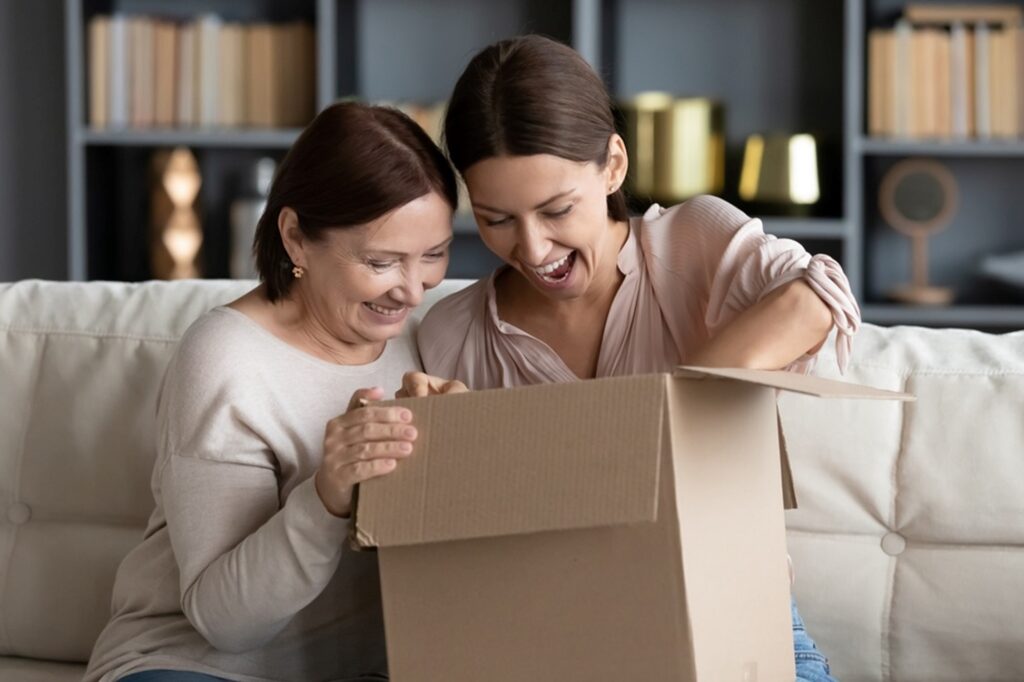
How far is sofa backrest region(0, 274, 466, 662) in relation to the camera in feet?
5.79

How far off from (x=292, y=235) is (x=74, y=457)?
1.68ft

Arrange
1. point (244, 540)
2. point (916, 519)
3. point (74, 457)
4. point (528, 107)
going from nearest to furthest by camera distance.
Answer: point (244, 540) → point (528, 107) → point (916, 519) → point (74, 457)

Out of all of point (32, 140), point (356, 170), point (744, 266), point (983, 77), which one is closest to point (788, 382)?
point (744, 266)

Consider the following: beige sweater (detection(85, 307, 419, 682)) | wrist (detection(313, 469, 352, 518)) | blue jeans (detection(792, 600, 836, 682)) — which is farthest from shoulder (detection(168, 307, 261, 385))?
blue jeans (detection(792, 600, 836, 682))

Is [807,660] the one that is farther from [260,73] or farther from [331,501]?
[260,73]

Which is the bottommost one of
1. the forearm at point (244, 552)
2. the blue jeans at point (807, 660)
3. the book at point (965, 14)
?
the blue jeans at point (807, 660)

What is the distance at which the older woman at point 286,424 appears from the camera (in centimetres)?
135

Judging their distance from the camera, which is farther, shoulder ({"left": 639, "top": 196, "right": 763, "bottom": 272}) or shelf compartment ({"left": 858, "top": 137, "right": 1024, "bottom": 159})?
shelf compartment ({"left": 858, "top": 137, "right": 1024, "bottom": 159})

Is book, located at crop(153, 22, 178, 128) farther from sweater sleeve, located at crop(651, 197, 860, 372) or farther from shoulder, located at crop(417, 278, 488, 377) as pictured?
sweater sleeve, located at crop(651, 197, 860, 372)

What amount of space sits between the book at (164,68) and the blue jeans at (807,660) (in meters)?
Result: 2.50

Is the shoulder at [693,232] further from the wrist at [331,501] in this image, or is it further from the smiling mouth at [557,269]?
the wrist at [331,501]

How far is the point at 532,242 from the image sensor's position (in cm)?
146

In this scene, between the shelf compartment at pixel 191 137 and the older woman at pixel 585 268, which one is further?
the shelf compartment at pixel 191 137

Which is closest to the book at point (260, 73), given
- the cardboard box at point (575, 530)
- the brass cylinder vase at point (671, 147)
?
the brass cylinder vase at point (671, 147)
